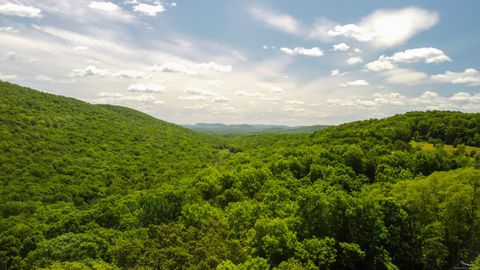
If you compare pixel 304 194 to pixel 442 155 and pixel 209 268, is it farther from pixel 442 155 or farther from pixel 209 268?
pixel 442 155

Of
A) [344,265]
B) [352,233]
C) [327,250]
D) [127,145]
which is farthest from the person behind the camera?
[127,145]

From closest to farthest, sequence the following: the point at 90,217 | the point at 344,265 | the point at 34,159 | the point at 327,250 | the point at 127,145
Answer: the point at 327,250 < the point at 344,265 < the point at 90,217 < the point at 34,159 < the point at 127,145

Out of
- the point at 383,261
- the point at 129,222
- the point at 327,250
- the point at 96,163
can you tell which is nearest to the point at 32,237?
the point at 129,222

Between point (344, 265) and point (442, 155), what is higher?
point (442, 155)

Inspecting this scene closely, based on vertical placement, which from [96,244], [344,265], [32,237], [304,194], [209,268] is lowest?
[32,237]

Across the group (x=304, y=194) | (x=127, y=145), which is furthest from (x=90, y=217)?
(x=127, y=145)

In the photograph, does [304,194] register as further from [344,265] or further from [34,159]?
[34,159]

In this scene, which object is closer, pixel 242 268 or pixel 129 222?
pixel 242 268
